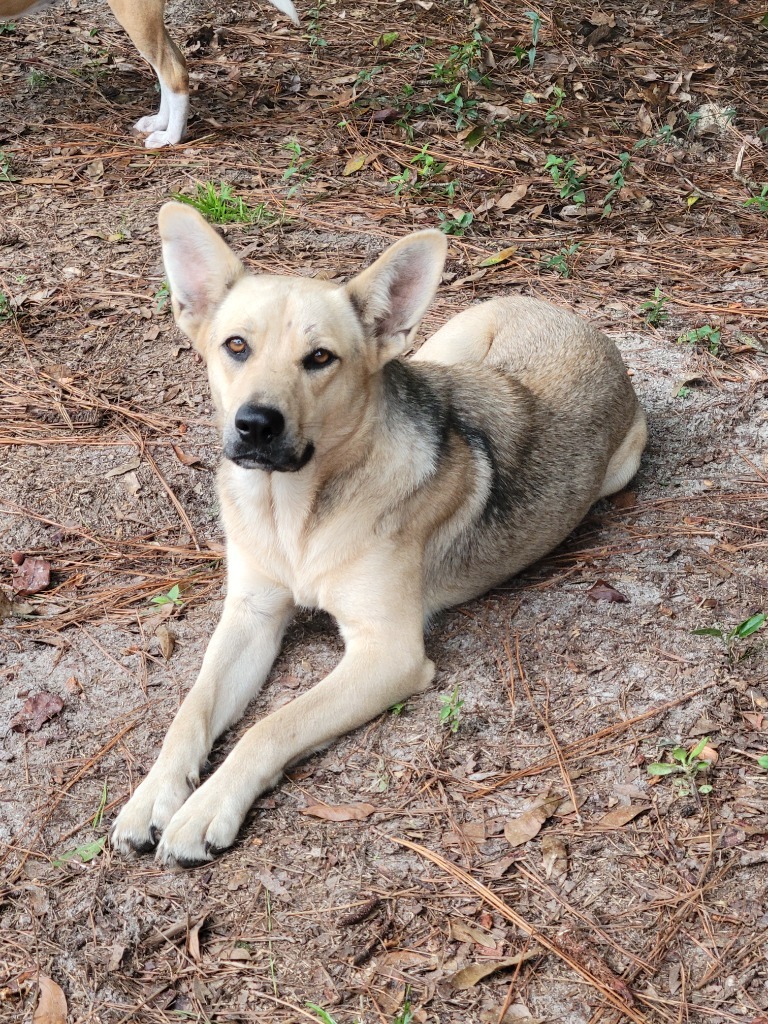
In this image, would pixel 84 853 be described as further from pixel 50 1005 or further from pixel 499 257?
pixel 499 257

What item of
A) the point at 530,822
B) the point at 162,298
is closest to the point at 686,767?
the point at 530,822

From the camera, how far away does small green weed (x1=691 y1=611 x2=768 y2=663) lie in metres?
3.54

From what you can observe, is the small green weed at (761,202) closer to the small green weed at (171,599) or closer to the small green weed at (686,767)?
the small green weed at (686,767)

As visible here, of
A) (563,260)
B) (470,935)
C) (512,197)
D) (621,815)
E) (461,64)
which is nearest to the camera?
(470,935)

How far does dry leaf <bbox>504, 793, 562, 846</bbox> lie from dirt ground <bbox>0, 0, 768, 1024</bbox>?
0.03 metres

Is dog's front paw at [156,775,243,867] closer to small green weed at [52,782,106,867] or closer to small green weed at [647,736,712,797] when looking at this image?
small green weed at [52,782,106,867]

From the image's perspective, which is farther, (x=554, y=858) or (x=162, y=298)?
(x=162, y=298)

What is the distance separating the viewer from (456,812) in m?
3.35

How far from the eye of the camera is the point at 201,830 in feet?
10.6

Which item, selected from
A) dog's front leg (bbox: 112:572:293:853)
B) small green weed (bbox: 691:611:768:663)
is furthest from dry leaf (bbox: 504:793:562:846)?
dog's front leg (bbox: 112:572:293:853)

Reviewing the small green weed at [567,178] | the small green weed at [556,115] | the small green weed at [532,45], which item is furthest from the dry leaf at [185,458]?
the small green weed at [532,45]

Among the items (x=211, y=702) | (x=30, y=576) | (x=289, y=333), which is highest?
(x=289, y=333)

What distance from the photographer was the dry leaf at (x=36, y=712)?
3.76 metres

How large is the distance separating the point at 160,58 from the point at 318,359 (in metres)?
5.07
